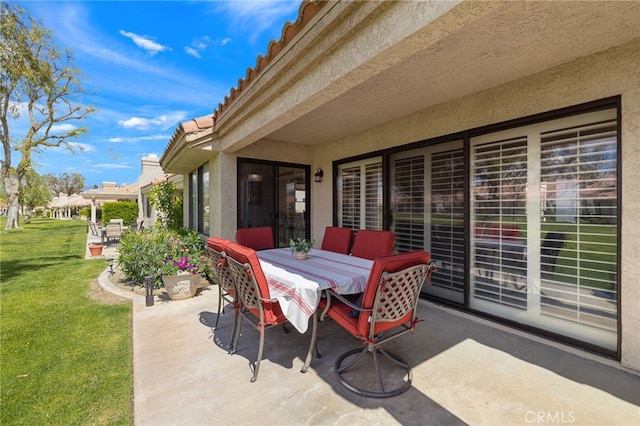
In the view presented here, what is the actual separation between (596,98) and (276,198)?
6.06 metres

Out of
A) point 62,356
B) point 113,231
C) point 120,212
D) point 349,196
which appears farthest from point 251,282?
point 120,212

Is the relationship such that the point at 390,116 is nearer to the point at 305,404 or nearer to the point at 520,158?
the point at 520,158

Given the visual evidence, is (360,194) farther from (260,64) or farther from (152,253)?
(152,253)

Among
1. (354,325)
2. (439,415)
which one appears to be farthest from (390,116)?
(439,415)

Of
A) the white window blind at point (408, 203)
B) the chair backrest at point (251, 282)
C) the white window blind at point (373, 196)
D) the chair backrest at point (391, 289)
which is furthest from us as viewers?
the white window blind at point (373, 196)

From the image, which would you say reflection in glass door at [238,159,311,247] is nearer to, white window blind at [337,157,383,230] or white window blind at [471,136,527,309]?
white window blind at [337,157,383,230]

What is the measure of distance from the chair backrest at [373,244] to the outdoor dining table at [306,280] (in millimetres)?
520

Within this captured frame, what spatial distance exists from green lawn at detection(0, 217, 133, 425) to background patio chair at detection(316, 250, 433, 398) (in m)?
1.89

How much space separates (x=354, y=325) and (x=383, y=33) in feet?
8.29

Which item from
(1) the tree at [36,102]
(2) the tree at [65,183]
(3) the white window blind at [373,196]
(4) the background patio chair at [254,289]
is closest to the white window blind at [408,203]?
(3) the white window blind at [373,196]

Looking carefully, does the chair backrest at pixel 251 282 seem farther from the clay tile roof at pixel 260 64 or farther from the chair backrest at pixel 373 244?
the clay tile roof at pixel 260 64

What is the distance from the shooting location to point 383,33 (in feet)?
7.71

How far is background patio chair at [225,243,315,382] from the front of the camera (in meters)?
2.71

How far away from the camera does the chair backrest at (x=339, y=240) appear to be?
5.05 metres
